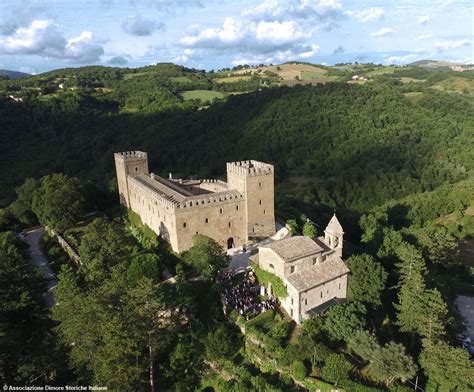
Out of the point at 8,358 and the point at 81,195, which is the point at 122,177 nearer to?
the point at 81,195

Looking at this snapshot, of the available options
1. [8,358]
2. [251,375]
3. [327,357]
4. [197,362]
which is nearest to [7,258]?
[8,358]

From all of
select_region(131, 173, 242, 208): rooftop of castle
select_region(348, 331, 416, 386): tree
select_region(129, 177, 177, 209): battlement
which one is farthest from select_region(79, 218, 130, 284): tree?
select_region(348, 331, 416, 386): tree

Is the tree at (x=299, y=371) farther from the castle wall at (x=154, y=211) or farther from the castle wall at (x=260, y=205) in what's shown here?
the castle wall at (x=260, y=205)

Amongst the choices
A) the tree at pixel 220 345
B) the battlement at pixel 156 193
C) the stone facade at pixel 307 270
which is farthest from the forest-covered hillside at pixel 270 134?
the tree at pixel 220 345

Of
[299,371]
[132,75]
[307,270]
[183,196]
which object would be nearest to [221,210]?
[183,196]

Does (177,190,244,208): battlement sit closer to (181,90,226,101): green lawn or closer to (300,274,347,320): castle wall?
(300,274,347,320): castle wall

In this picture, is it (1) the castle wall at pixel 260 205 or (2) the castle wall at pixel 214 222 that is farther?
(1) the castle wall at pixel 260 205
